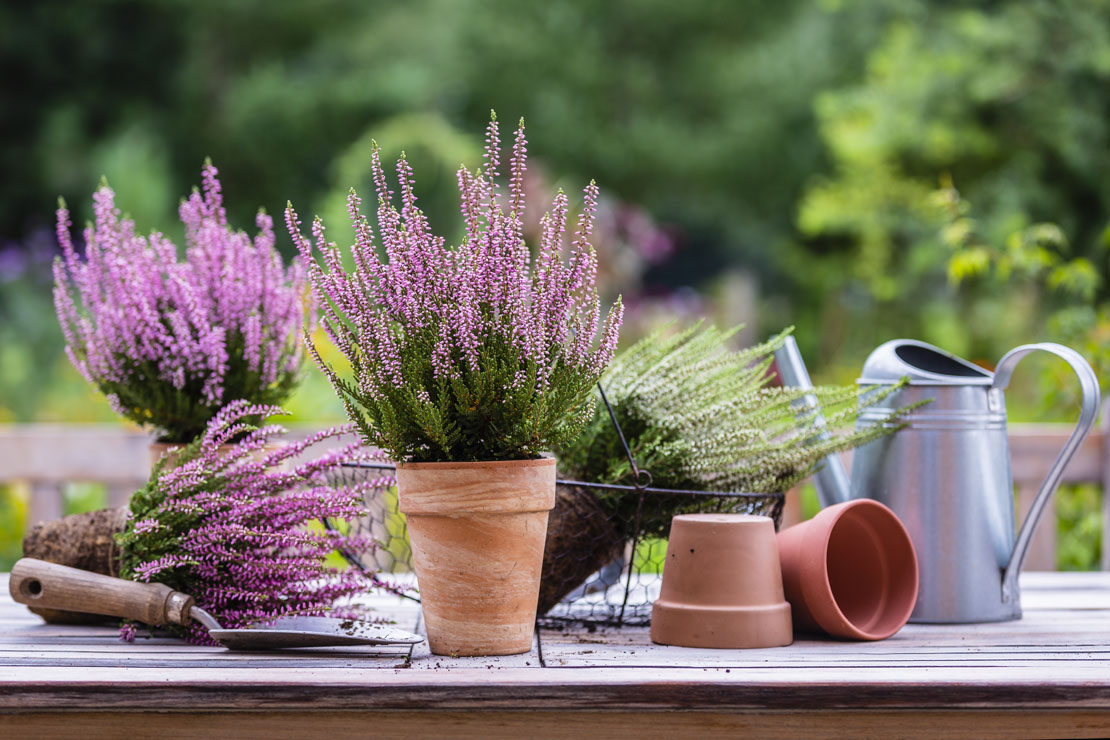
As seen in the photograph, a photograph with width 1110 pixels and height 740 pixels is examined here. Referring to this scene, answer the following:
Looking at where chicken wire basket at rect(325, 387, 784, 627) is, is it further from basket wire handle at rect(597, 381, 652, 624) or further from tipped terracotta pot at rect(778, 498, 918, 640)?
tipped terracotta pot at rect(778, 498, 918, 640)

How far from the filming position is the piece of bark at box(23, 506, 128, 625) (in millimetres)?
1323

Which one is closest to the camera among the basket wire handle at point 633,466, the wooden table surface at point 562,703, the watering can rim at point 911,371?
the wooden table surface at point 562,703

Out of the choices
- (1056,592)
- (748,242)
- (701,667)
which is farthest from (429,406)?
(748,242)

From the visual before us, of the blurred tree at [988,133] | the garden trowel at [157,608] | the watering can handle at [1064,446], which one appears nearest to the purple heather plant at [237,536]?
the garden trowel at [157,608]

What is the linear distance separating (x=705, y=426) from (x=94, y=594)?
76 cm

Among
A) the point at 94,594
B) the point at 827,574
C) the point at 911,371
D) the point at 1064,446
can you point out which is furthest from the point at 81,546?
the point at 1064,446

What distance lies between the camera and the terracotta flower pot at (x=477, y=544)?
1062 millimetres

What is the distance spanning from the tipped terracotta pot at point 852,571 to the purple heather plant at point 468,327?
0.33 meters

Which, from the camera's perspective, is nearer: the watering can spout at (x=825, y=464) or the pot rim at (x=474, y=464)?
the pot rim at (x=474, y=464)

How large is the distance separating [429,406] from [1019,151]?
5945 mm

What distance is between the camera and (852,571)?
1330 millimetres

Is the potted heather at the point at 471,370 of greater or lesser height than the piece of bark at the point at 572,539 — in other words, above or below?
above

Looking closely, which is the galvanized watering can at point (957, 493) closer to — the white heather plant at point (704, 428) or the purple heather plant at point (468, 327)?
the white heather plant at point (704, 428)

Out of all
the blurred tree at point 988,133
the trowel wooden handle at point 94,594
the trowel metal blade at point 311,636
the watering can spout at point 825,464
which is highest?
the blurred tree at point 988,133
